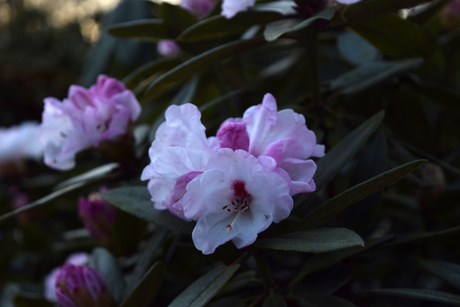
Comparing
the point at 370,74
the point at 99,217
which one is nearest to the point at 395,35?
the point at 370,74

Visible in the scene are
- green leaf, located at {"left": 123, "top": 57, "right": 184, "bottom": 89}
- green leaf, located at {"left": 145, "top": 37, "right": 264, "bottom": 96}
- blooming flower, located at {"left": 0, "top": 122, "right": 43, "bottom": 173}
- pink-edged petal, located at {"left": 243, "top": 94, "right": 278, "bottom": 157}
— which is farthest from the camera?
blooming flower, located at {"left": 0, "top": 122, "right": 43, "bottom": 173}

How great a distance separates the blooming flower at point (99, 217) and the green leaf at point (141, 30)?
0.32m

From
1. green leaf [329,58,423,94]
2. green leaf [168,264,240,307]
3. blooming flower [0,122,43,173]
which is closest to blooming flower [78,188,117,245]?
green leaf [168,264,240,307]

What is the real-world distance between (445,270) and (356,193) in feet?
0.76

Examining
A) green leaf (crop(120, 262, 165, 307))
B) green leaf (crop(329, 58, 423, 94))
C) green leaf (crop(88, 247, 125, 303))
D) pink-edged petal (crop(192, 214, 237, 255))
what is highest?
pink-edged petal (crop(192, 214, 237, 255))

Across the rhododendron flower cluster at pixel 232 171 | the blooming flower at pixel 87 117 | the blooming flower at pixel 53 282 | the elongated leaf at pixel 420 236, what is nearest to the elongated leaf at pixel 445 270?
the elongated leaf at pixel 420 236

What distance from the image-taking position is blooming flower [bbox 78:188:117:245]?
0.84m

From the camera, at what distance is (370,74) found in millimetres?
773

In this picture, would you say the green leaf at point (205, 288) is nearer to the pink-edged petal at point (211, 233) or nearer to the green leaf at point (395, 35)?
the pink-edged petal at point (211, 233)

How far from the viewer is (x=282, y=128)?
54 cm

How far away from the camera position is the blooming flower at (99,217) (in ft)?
2.76

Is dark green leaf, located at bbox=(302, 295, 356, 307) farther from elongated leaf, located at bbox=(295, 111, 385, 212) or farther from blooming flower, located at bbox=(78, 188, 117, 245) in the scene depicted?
blooming flower, located at bbox=(78, 188, 117, 245)

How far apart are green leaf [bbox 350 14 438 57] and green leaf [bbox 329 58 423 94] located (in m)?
0.04

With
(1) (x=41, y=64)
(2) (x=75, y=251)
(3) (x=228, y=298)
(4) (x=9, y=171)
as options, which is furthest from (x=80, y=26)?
(3) (x=228, y=298)
